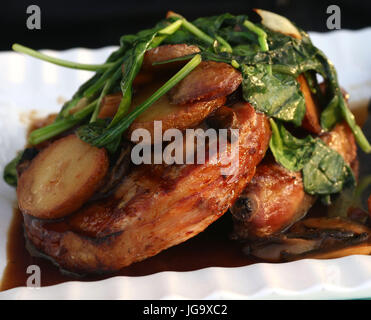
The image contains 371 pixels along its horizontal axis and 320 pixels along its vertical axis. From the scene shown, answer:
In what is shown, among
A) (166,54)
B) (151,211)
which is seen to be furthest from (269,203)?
(166,54)

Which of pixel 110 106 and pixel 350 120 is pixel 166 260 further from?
pixel 350 120

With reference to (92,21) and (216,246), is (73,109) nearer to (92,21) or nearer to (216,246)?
(216,246)

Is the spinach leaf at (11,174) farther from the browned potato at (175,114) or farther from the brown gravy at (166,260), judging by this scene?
the browned potato at (175,114)

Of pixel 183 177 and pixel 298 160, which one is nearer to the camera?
pixel 183 177

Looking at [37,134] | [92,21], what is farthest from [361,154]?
[92,21]

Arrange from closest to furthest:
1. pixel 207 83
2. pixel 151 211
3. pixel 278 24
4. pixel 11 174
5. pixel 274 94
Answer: pixel 151 211 → pixel 207 83 → pixel 274 94 → pixel 278 24 → pixel 11 174

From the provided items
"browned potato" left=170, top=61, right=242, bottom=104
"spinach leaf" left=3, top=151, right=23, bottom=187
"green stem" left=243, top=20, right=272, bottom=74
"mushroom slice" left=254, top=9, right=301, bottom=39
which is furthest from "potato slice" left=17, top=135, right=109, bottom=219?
"mushroom slice" left=254, top=9, right=301, bottom=39

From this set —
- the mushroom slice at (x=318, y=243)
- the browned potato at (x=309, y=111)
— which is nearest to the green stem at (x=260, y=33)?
the browned potato at (x=309, y=111)
